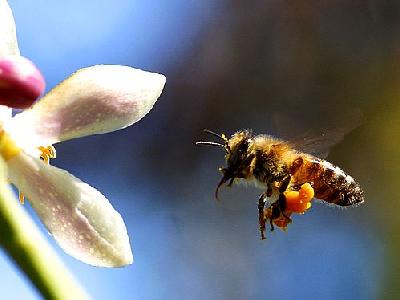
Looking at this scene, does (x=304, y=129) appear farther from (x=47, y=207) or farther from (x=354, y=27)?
(x=354, y=27)

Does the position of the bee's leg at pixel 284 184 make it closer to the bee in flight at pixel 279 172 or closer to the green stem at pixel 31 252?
the bee in flight at pixel 279 172

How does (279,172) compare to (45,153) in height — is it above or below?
below

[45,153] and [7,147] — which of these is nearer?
[7,147]

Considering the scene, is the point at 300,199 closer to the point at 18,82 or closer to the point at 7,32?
the point at 7,32

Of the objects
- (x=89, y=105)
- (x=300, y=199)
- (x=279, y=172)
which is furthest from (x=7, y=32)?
(x=279, y=172)

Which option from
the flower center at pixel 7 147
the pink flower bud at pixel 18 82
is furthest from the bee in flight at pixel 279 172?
the pink flower bud at pixel 18 82

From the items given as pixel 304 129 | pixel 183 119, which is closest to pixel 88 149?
pixel 183 119

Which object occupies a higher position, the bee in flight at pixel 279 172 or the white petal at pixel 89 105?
the white petal at pixel 89 105

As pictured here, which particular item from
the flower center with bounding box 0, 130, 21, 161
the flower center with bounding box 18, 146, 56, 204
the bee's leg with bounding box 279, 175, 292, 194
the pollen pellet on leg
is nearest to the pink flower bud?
the flower center with bounding box 0, 130, 21, 161
